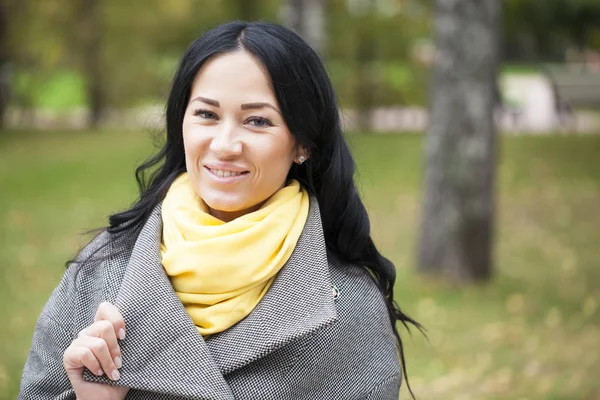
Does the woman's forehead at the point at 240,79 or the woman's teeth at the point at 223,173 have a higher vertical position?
the woman's forehead at the point at 240,79

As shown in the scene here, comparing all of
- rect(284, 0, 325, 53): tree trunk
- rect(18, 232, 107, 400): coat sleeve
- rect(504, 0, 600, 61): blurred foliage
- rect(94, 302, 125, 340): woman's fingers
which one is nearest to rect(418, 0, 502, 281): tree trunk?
rect(284, 0, 325, 53): tree trunk

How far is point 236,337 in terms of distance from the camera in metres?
2.25

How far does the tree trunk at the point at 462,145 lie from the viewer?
7094 mm

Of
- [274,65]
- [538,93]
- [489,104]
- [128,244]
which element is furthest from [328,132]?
[538,93]

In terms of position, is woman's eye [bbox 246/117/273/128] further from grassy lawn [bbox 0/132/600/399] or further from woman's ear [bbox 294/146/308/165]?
grassy lawn [bbox 0/132/600/399]

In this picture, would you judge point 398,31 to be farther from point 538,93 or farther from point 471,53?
point 471,53

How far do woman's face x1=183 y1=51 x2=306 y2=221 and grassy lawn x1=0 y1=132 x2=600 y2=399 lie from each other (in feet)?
3.08

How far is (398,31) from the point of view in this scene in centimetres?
1719

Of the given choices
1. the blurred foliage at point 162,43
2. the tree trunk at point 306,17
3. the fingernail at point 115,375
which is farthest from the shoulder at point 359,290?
the blurred foliage at point 162,43

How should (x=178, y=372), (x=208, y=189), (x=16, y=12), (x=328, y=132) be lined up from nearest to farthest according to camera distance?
(x=178, y=372) < (x=208, y=189) < (x=328, y=132) < (x=16, y=12)

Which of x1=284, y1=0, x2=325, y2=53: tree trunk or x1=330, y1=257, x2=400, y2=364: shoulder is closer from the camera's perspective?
x1=330, y1=257, x2=400, y2=364: shoulder

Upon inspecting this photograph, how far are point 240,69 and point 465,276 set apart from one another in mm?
5196

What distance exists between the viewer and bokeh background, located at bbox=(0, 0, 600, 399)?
593 cm

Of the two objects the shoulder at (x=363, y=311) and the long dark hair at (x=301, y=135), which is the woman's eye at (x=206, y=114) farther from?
the shoulder at (x=363, y=311)
